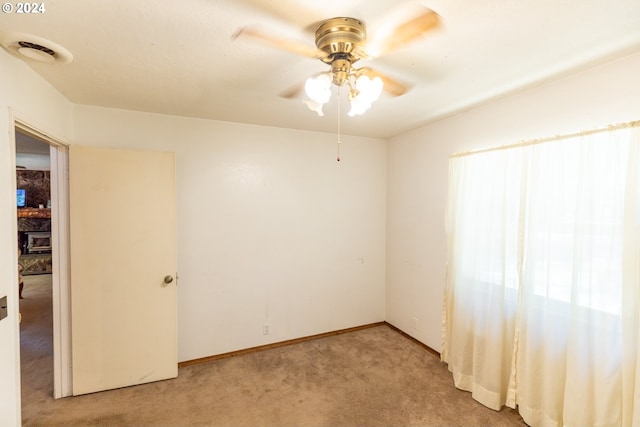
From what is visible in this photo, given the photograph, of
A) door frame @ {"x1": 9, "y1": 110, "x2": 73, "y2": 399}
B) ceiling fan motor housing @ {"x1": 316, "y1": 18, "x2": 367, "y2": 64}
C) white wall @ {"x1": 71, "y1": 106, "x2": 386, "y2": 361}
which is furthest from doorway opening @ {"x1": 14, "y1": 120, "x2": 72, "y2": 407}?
ceiling fan motor housing @ {"x1": 316, "y1": 18, "x2": 367, "y2": 64}

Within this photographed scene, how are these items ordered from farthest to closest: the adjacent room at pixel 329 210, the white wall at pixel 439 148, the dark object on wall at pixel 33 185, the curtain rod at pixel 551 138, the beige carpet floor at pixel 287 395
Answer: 1. the dark object on wall at pixel 33 185
2. the beige carpet floor at pixel 287 395
3. the white wall at pixel 439 148
4. the curtain rod at pixel 551 138
5. the adjacent room at pixel 329 210

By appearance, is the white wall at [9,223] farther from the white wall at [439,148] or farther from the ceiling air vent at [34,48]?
the white wall at [439,148]

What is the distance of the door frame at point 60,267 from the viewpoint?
233 cm

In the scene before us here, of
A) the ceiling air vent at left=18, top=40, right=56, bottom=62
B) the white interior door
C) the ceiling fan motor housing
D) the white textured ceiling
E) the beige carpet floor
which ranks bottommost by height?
the beige carpet floor

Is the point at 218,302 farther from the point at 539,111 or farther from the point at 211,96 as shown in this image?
the point at 539,111

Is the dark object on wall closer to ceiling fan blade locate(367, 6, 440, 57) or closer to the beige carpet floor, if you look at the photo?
the beige carpet floor

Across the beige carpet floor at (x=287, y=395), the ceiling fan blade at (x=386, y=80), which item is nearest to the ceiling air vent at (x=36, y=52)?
the ceiling fan blade at (x=386, y=80)

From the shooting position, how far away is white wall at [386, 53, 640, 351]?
1.75 m

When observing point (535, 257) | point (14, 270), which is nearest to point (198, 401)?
point (14, 270)

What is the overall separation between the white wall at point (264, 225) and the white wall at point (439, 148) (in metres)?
0.29

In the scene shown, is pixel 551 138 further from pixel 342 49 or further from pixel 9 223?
pixel 9 223

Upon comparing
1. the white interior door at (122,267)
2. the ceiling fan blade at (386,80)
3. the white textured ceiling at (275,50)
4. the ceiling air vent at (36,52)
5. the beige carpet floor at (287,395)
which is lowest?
the beige carpet floor at (287,395)

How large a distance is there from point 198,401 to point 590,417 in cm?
262

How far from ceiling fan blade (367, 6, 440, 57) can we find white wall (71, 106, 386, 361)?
1989mm
